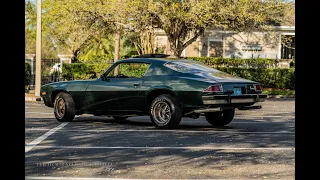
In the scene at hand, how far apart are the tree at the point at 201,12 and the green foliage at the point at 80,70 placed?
7.05 meters

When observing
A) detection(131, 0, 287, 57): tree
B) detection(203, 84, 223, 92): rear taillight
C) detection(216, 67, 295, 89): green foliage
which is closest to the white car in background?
detection(131, 0, 287, 57): tree

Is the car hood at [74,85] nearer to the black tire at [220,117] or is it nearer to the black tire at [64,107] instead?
the black tire at [64,107]

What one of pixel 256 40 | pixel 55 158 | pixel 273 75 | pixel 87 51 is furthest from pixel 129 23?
pixel 87 51

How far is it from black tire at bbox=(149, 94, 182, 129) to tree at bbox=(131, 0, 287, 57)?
13.5 meters

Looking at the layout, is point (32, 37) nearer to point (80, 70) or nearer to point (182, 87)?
point (80, 70)

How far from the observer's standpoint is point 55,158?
7.70m

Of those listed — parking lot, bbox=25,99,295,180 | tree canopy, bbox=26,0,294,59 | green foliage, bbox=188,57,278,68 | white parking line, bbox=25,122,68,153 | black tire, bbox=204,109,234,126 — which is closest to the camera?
parking lot, bbox=25,99,295,180

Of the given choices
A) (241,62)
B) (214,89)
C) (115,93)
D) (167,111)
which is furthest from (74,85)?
(241,62)

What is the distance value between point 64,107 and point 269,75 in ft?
69.8

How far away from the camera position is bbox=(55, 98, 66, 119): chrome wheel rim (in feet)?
44.1

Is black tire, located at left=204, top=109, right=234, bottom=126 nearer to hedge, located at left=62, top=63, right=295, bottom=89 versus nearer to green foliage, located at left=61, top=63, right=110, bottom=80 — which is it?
hedge, located at left=62, top=63, right=295, bottom=89

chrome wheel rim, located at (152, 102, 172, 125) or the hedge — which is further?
the hedge

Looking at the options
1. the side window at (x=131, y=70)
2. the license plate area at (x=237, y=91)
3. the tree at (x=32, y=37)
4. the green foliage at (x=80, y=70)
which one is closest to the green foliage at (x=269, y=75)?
the green foliage at (x=80, y=70)

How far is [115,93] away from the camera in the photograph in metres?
12.7
